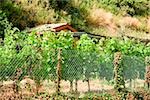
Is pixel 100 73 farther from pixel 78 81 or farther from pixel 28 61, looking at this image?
pixel 28 61

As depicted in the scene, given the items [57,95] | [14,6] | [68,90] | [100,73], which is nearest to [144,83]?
[100,73]

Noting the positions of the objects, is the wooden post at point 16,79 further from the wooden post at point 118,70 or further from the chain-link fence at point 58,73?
the wooden post at point 118,70

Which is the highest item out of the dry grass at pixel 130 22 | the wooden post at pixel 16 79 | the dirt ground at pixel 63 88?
the wooden post at pixel 16 79

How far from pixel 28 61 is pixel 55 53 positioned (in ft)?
3.70

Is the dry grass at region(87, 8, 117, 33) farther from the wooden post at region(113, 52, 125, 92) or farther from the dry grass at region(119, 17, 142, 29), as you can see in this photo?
the wooden post at region(113, 52, 125, 92)

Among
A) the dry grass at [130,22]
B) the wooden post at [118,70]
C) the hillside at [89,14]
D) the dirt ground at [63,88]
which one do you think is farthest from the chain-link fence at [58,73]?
the dry grass at [130,22]

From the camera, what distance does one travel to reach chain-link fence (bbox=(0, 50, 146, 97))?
1373 cm

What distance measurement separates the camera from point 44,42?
17.7m

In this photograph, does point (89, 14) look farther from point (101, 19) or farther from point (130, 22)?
point (130, 22)

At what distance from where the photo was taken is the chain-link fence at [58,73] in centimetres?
1373

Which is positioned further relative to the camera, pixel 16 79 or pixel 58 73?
pixel 58 73

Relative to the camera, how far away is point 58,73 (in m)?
14.6

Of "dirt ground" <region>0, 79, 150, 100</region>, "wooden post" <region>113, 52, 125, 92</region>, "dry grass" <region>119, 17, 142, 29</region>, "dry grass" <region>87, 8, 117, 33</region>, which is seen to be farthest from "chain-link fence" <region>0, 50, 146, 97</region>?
"dry grass" <region>119, 17, 142, 29</region>

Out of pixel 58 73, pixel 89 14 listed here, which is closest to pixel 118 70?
pixel 58 73
